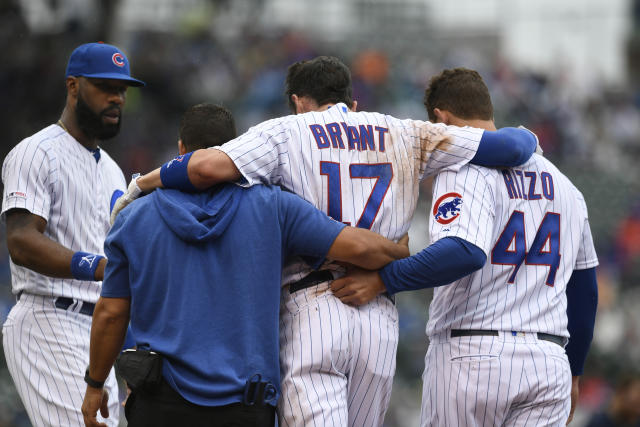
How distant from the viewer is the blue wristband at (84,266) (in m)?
3.96

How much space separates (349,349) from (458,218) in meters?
0.68

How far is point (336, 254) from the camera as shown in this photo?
337 centimetres

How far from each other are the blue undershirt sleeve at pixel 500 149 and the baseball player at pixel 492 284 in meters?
0.05

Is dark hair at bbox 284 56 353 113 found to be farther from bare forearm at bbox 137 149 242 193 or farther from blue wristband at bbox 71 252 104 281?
blue wristband at bbox 71 252 104 281

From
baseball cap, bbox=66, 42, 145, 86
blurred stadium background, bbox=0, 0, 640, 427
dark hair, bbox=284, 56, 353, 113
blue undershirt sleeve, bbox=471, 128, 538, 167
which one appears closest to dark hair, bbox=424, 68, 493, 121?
blue undershirt sleeve, bbox=471, 128, 538, 167

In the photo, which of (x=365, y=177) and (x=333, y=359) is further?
(x=365, y=177)

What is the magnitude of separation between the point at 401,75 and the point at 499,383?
41.2ft

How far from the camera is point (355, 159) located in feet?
11.7

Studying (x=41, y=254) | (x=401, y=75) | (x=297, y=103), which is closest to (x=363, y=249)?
(x=297, y=103)

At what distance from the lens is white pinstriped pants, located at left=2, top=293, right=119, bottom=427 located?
4074 mm

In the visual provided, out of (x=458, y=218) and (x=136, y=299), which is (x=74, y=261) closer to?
(x=136, y=299)

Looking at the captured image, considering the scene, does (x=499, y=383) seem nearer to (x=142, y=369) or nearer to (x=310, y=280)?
(x=310, y=280)

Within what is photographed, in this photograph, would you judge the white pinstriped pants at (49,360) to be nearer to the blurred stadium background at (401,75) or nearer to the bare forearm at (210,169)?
the bare forearm at (210,169)

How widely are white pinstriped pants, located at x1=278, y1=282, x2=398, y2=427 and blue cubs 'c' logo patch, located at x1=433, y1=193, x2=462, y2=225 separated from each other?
406mm
